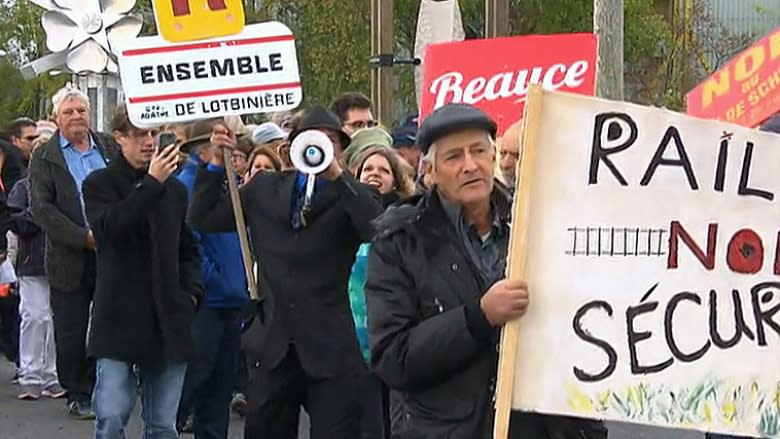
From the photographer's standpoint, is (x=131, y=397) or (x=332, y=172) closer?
(x=332, y=172)

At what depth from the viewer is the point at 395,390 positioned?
408 centimetres

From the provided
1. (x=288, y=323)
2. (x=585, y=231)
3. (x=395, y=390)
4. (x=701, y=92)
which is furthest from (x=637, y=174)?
(x=701, y=92)

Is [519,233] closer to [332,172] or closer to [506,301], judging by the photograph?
[506,301]

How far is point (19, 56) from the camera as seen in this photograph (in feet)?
165

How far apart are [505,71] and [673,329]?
156 inches

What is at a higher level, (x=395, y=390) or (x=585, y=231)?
(x=585, y=231)

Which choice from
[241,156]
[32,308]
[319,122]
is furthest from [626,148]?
[32,308]

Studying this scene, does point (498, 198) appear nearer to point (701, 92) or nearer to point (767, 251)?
point (767, 251)

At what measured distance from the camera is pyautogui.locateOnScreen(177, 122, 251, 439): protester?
748cm

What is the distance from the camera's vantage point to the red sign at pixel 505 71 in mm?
7445

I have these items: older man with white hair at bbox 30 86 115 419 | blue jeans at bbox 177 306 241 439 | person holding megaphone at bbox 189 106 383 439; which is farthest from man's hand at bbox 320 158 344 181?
older man with white hair at bbox 30 86 115 419

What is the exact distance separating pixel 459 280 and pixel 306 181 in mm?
→ 2340

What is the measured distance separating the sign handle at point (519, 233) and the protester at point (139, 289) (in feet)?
9.33

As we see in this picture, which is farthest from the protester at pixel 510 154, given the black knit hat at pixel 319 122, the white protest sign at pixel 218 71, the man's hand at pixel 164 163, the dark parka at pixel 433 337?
the dark parka at pixel 433 337
